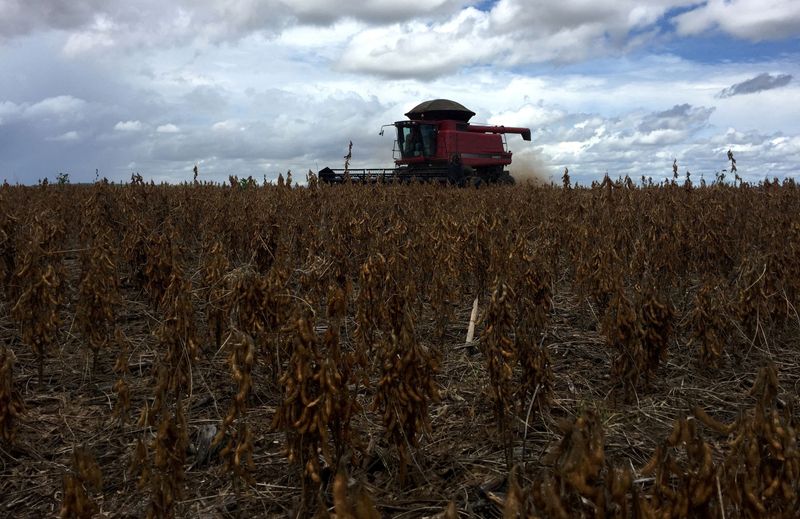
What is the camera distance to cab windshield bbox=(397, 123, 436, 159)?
88.1ft

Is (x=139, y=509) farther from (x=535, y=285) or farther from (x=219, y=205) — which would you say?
(x=219, y=205)

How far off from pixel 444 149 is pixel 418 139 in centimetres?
126

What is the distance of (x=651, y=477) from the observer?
337 cm

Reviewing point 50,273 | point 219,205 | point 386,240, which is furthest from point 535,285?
point 219,205

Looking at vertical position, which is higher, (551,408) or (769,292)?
(769,292)

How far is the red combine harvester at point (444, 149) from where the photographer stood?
24188mm

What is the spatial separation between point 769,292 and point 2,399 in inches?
238

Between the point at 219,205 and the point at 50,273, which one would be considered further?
the point at 219,205

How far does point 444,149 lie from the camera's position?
87.5ft

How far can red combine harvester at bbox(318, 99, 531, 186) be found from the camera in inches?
952

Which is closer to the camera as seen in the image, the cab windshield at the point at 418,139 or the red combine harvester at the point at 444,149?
the red combine harvester at the point at 444,149

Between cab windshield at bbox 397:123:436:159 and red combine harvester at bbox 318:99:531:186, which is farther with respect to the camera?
cab windshield at bbox 397:123:436:159

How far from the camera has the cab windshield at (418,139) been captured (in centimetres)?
2684

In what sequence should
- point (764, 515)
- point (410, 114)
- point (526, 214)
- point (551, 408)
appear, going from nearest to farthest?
point (764, 515) < point (551, 408) < point (526, 214) < point (410, 114)
